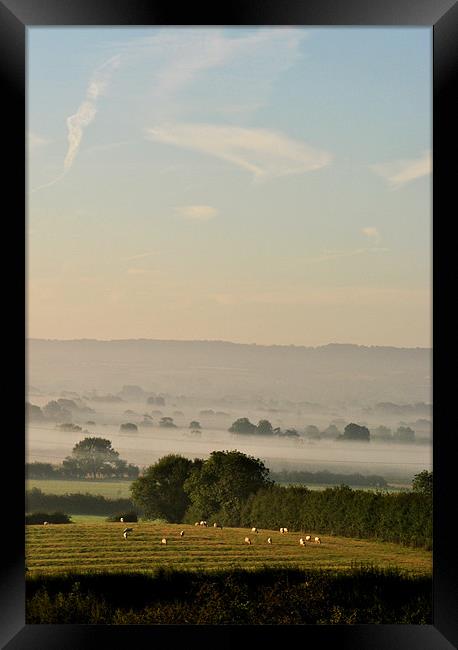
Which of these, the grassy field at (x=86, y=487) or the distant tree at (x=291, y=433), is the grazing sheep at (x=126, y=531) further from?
the distant tree at (x=291, y=433)

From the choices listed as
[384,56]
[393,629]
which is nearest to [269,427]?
[393,629]

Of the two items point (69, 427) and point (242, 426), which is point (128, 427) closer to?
point (69, 427)

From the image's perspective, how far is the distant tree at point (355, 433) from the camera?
297cm

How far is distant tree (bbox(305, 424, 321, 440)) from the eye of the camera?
9.73ft

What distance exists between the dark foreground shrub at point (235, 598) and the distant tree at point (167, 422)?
584 mm

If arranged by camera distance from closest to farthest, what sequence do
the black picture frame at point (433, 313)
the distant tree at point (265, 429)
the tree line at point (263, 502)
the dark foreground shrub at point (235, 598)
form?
1. the black picture frame at point (433, 313)
2. the dark foreground shrub at point (235, 598)
3. the tree line at point (263, 502)
4. the distant tree at point (265, 429)

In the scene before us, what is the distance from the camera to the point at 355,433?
9.78 ft

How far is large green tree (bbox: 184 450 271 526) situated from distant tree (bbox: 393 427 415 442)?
543mm

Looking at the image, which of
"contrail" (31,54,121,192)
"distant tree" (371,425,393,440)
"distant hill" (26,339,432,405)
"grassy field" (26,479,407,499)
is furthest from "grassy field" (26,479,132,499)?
"contrail" (31,54,121,192)

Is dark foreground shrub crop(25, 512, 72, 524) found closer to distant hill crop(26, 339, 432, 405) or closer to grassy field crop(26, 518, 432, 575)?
grassy field crop(26, 518, 432, 575)

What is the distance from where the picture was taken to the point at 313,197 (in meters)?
2.99

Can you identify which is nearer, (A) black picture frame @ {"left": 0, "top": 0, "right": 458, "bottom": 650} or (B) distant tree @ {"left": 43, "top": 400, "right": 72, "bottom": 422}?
(A) black picture frame @ {"left": 0, "top": 0, "right": 458, "bottom": 650}

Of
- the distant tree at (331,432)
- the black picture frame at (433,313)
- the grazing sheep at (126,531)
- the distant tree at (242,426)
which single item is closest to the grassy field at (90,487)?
the grazing sheep at (126,531)

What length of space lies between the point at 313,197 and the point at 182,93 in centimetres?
70
